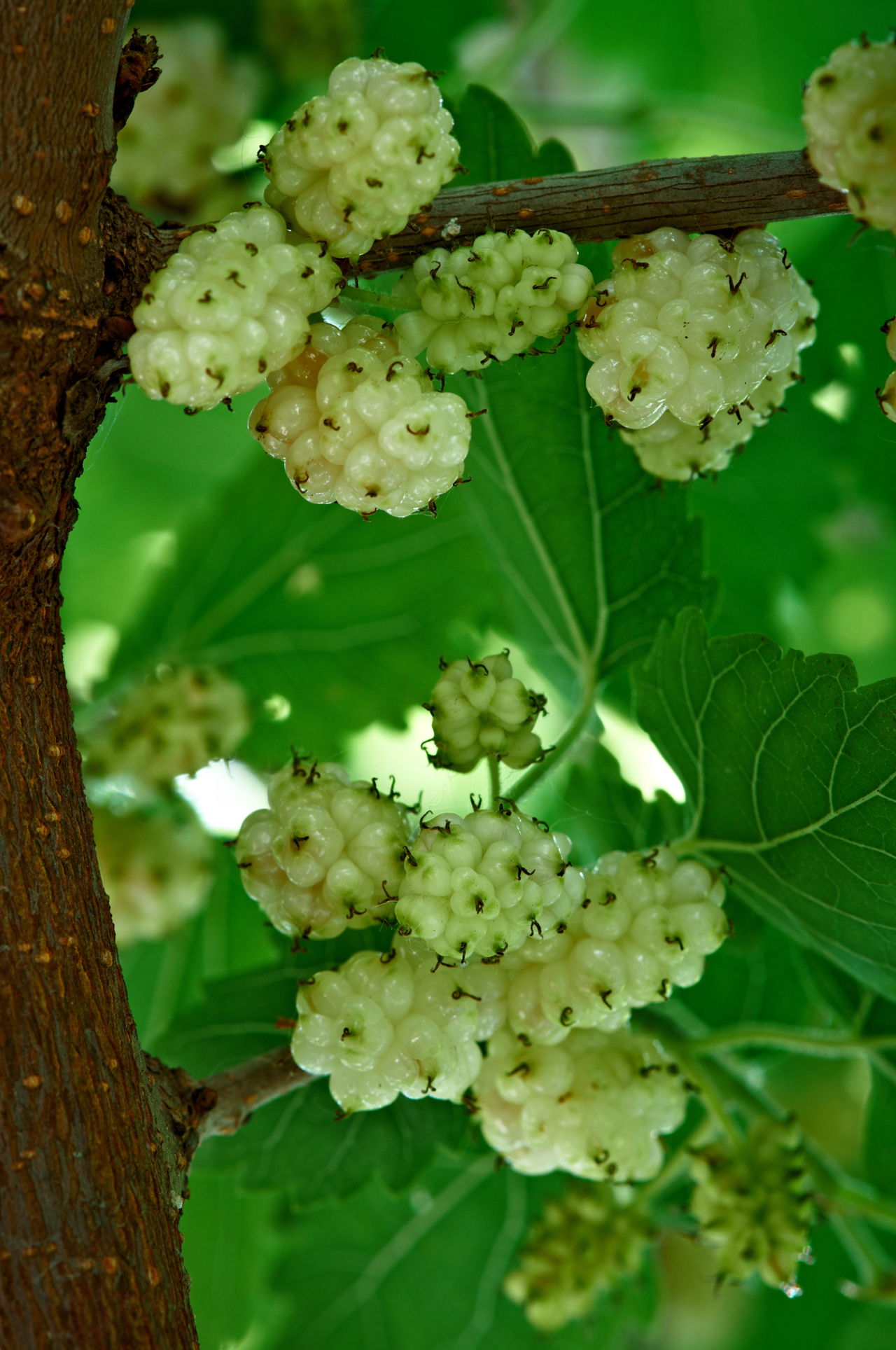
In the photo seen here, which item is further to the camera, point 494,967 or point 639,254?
point 494,967

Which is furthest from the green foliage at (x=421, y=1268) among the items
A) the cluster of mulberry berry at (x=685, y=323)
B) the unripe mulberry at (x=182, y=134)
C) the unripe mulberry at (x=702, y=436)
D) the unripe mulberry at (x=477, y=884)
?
the unripe mulberry at (x=182, y=134)

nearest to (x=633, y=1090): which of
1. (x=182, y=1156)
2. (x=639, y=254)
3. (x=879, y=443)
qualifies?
(x=182, y=1156)

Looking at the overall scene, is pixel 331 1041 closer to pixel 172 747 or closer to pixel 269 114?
pixel 172 747

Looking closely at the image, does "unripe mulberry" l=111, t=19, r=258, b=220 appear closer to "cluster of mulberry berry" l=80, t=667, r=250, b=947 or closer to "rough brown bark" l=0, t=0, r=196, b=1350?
"cluster of mulberry berry" l=80, t=667, r=250, b=947

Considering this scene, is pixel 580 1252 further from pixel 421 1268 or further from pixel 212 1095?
pixel 212 1095

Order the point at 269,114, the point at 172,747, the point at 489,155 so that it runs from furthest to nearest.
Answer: the point at 269,114, the point at 172,747, the point at 489,155

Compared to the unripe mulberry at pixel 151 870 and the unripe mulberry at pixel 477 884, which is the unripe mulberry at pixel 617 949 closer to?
the unripe mulberry at pixel 477 884
